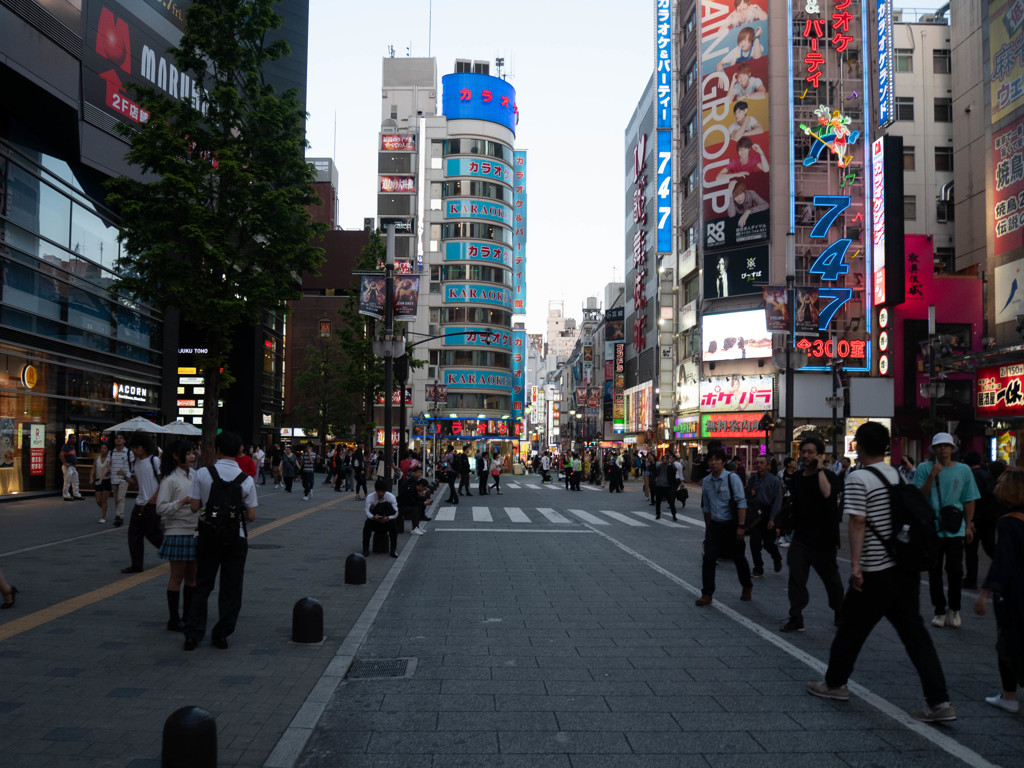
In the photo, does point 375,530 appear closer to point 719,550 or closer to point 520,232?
point 719,550

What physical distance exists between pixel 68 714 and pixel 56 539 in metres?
11.1

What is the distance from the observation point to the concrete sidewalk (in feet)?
17.2

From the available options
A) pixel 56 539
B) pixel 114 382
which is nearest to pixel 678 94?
pixel 114 382

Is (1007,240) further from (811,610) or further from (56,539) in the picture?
(56,539)

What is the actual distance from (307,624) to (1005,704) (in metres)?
5.60

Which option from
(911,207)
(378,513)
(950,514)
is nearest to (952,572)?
(950,514)

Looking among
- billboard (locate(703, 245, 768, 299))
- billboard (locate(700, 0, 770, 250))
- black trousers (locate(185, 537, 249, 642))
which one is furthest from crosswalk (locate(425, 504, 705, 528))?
billboard (locate(700, 0, 770, 250))

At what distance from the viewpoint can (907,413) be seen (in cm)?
4822

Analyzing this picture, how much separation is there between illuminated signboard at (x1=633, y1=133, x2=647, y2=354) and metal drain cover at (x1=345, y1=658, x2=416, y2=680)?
65737mm

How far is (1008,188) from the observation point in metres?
26.9

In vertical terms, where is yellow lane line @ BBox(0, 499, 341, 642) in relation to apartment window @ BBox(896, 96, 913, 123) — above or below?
below

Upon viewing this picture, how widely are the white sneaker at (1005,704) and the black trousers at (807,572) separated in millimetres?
2473

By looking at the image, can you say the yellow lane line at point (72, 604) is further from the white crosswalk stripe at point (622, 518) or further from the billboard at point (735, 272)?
the billboard at point (735, 272)

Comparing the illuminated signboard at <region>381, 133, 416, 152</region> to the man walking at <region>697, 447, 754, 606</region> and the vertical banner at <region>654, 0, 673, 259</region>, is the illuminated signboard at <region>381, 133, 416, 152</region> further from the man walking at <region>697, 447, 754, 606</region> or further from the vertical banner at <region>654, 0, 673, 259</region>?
the man walking at <region>697, 447, 754, 606</region>
